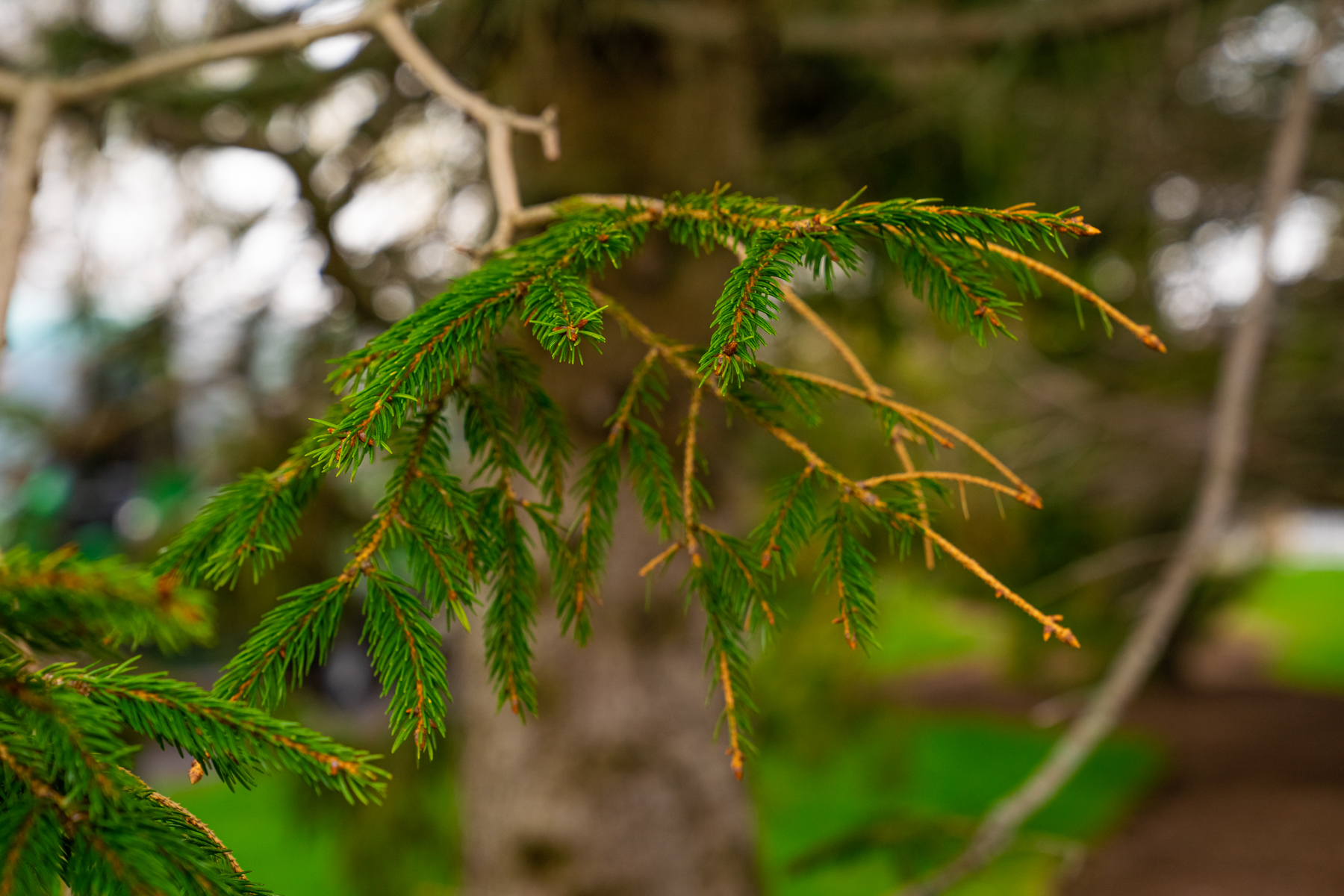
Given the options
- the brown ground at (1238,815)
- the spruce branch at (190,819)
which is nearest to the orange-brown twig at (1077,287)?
the spruce branch at (190,819)

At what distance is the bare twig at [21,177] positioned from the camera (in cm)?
113

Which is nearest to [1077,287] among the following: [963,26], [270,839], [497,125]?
A: [497,125]

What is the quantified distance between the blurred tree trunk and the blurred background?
2 centimetres

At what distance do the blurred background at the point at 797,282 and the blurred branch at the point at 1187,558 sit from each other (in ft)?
0.22

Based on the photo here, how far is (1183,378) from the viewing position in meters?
6.37

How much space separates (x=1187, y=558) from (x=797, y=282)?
6.90 ft

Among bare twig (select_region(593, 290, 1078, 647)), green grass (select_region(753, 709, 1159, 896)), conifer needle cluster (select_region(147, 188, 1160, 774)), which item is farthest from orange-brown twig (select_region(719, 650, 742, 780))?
green grass (select_region(753, 709, 1159, 896))

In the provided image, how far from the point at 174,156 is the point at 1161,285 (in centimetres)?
544

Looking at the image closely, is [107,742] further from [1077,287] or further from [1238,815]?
[1238,815]

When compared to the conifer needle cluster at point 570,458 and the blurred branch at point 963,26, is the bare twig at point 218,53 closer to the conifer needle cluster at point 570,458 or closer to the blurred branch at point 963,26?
the conifer needle cluster at point 570,458

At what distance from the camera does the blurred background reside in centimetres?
288

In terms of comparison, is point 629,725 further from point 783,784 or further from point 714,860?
point 783,784

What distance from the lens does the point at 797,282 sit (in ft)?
12.5

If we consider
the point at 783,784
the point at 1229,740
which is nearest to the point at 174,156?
the point at 783,784
